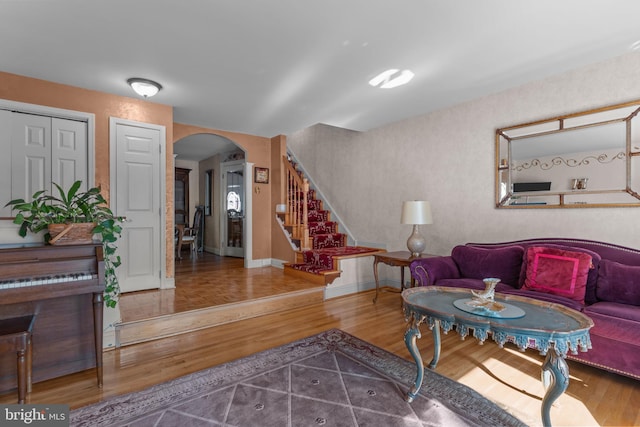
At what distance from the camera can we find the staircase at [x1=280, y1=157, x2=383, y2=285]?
446cm

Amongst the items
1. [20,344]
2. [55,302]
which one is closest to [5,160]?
[55,302]

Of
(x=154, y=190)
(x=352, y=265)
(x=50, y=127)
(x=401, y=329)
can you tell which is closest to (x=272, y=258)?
(x=352, y=265)

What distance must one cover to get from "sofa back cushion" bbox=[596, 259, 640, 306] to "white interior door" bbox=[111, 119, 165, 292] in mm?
4728

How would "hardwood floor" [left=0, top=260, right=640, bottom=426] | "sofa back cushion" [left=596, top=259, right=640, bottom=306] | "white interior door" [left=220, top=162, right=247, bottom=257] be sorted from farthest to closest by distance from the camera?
"white interior door" [left=220, top=162, right=247, bottom=257]
"sofa back cushion" [left=596, top=259, right=640, bottom=306]
"hardwood floor" [left=0, top=260, right=640, bottom=426]

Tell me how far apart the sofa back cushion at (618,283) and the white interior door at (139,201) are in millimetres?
4728

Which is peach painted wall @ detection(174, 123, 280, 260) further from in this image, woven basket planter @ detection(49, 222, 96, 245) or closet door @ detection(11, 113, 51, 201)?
woven basket planter @ detection(49, 222, 96, 245)

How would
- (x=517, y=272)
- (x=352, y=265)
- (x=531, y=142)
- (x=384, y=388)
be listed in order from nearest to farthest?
(x=384, y=388) → (x=517, y=272) → (x=531, y=142) → (x=352, y=265)

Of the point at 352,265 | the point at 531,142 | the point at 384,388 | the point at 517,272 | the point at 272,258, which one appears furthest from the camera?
the point at 272,258

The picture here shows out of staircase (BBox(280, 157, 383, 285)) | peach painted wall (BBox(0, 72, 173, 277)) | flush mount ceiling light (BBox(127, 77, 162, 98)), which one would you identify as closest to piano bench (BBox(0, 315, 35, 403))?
peach painted wall (BBox(0, 72, 173, 277))

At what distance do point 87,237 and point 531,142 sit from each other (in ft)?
13.9

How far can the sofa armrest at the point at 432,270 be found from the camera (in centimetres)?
325

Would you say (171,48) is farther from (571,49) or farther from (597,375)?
(597,375)

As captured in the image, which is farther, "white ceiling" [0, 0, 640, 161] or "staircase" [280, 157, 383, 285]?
"staircase" [280, 157, 383, 285]

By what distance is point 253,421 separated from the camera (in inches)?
68.6
